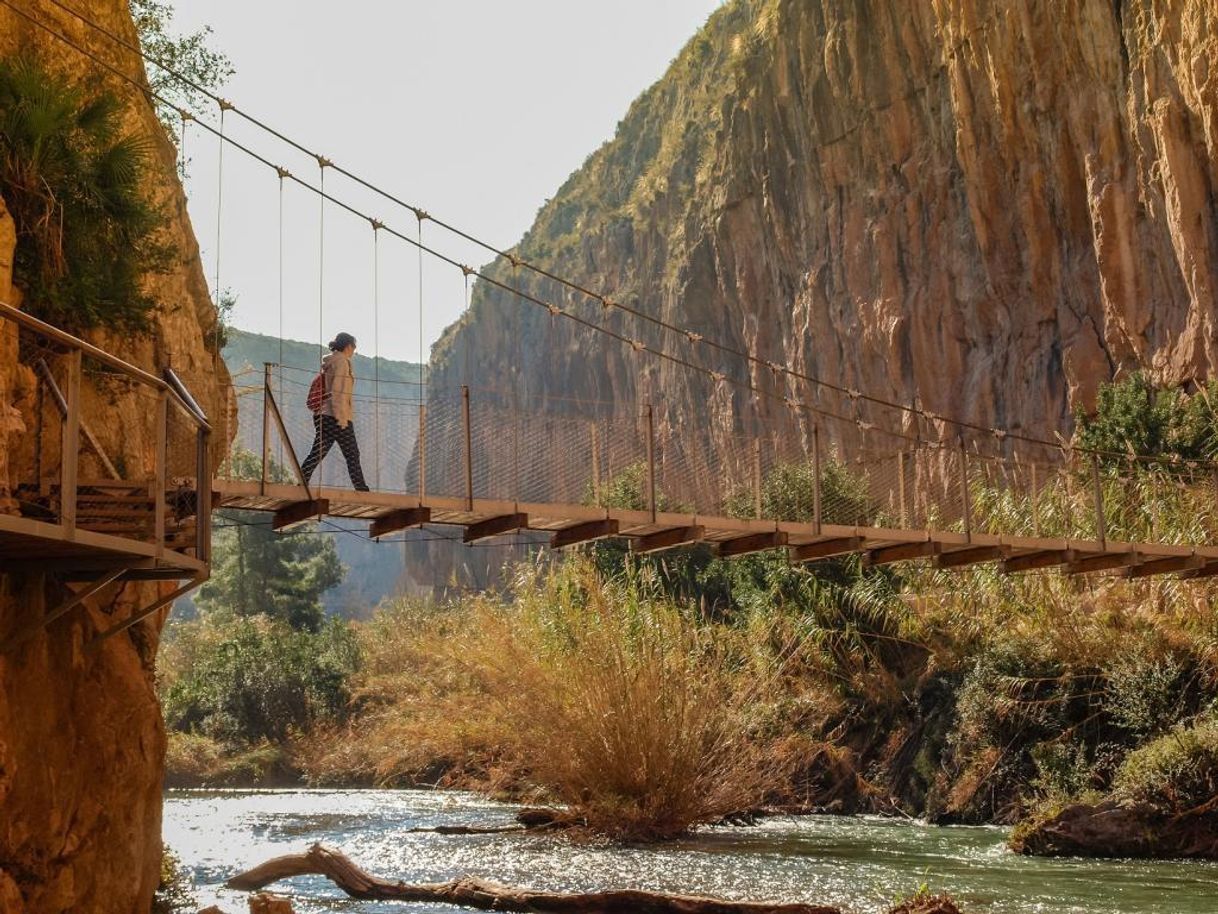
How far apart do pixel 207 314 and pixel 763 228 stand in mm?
36324

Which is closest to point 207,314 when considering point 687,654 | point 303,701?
point 687,654

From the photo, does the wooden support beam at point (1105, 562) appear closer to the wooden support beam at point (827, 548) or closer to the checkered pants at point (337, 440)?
the wooden support beam at point (827, 548)

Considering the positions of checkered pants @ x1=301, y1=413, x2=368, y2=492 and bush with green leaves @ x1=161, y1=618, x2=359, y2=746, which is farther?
bush with green leaves @ x1=161, y1=618, x2=359, y2=746

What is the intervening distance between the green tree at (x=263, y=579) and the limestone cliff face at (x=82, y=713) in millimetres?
41845

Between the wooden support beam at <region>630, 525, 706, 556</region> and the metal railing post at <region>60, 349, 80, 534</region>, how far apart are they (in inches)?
257

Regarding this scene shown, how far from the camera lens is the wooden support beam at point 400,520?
36.1 ft

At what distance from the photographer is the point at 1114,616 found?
61.7 feet

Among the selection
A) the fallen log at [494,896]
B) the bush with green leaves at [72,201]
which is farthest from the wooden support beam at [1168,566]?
the bush with green leaves at [72,201]

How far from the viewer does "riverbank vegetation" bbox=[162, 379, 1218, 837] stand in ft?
52.1

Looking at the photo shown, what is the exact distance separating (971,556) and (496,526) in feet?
17.1

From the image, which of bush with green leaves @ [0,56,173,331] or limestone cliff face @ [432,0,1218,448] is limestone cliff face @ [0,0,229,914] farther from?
limestone cliff face @ [432,0,1218,448]

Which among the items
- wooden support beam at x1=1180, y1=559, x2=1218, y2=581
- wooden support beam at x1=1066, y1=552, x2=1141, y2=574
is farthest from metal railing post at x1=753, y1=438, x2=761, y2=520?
wooden support beam at x1=1180, y1=559, x2=1218, y2=581

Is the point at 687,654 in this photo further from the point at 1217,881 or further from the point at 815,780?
the point at 1217,881

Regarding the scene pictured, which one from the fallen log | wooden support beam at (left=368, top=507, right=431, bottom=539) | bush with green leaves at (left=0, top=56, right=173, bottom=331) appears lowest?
the fallen log
